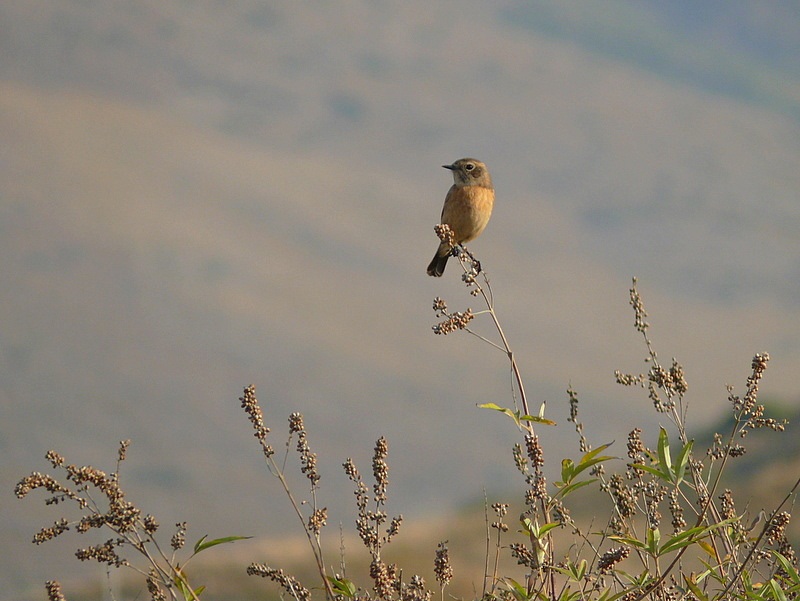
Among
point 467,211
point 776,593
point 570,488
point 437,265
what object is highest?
point 467,211

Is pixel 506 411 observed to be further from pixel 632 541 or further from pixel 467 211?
pixel 467 211

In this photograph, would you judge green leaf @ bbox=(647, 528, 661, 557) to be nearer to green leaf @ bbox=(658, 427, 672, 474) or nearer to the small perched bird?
green leaf @ bbox=(658, 427, 672, 474)

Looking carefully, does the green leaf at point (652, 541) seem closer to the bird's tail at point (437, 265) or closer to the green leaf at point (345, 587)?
the green leaf at point (345, 587)

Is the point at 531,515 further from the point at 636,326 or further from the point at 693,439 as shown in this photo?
the point at 636,326

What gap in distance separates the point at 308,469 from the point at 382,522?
1.01 ft

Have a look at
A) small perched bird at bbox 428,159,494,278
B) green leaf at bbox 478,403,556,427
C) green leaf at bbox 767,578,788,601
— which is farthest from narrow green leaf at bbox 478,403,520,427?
small perched bird at bbox 428,159,494,278

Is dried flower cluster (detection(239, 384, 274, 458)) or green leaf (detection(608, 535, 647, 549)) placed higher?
dried flower cluster (detection(239, 384, 274, 458))

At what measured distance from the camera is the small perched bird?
7.61 metres

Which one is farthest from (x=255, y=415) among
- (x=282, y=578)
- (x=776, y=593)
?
(x=776, y=593)

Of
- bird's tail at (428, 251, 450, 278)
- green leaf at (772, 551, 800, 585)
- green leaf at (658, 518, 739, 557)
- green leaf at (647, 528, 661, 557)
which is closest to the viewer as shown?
green leaf at (658, 518, 739, 557)

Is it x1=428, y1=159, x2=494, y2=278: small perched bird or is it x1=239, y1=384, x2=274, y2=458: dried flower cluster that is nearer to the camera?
x1=239, y1=384, x2=274, y2=458: dried flower cluster

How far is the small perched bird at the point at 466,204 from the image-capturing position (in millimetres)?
7609

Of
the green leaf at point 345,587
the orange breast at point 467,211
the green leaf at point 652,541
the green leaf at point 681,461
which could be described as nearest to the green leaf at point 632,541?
the green leaf at point 652,541

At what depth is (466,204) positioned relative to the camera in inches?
300
